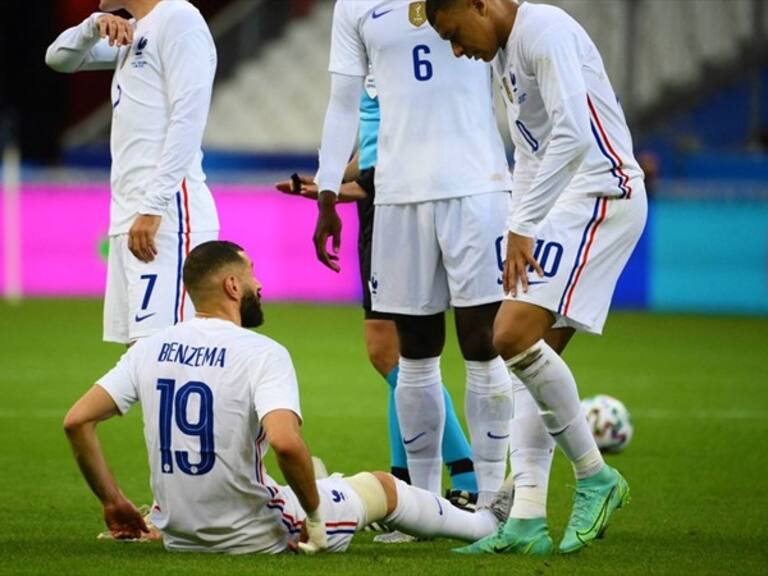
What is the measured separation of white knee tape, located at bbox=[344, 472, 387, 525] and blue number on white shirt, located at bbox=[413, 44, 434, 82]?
1577mm

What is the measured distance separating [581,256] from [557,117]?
473mm

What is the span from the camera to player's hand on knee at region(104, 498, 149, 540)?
533 centimetres

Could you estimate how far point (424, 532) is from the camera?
18.2 ft

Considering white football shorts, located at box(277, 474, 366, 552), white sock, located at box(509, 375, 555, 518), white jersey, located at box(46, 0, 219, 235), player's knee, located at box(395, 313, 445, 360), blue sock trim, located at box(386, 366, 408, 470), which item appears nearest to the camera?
white football shorts, located at box(277, 474, 366, 552)

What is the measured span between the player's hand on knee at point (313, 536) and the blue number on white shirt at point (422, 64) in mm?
1800

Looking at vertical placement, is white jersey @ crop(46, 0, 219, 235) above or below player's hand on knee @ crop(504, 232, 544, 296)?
above

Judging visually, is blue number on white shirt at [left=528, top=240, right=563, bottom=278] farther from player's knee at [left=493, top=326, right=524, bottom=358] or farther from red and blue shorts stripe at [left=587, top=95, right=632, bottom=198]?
red and blue shorts stripe at [left=587, top=95, right=632, bottom=198]

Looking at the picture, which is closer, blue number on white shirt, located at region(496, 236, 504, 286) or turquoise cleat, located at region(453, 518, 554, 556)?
turquoise cleat, located at region(453, 518, 554, 556)

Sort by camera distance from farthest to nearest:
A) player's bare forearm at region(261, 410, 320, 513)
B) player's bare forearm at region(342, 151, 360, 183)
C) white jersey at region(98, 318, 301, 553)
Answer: player's bare forearm at region(342, 151, 360, 183) < white jersey at region(98, 318, 301, 553) < player's bare forearm at region(261, 410, 320, 513)

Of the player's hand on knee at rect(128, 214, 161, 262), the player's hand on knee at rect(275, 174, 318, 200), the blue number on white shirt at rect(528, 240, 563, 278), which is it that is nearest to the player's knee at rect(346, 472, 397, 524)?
the blue number on white shirt at rect(528, 240, 563, 278)

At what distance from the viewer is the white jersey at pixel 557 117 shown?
5367 millimetres

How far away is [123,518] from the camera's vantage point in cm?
539

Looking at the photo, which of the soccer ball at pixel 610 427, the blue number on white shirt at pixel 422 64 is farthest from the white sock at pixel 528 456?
the soccer ball at pixel 610 427

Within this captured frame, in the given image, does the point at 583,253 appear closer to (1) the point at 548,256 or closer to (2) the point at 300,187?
(1) the point at 548,256
